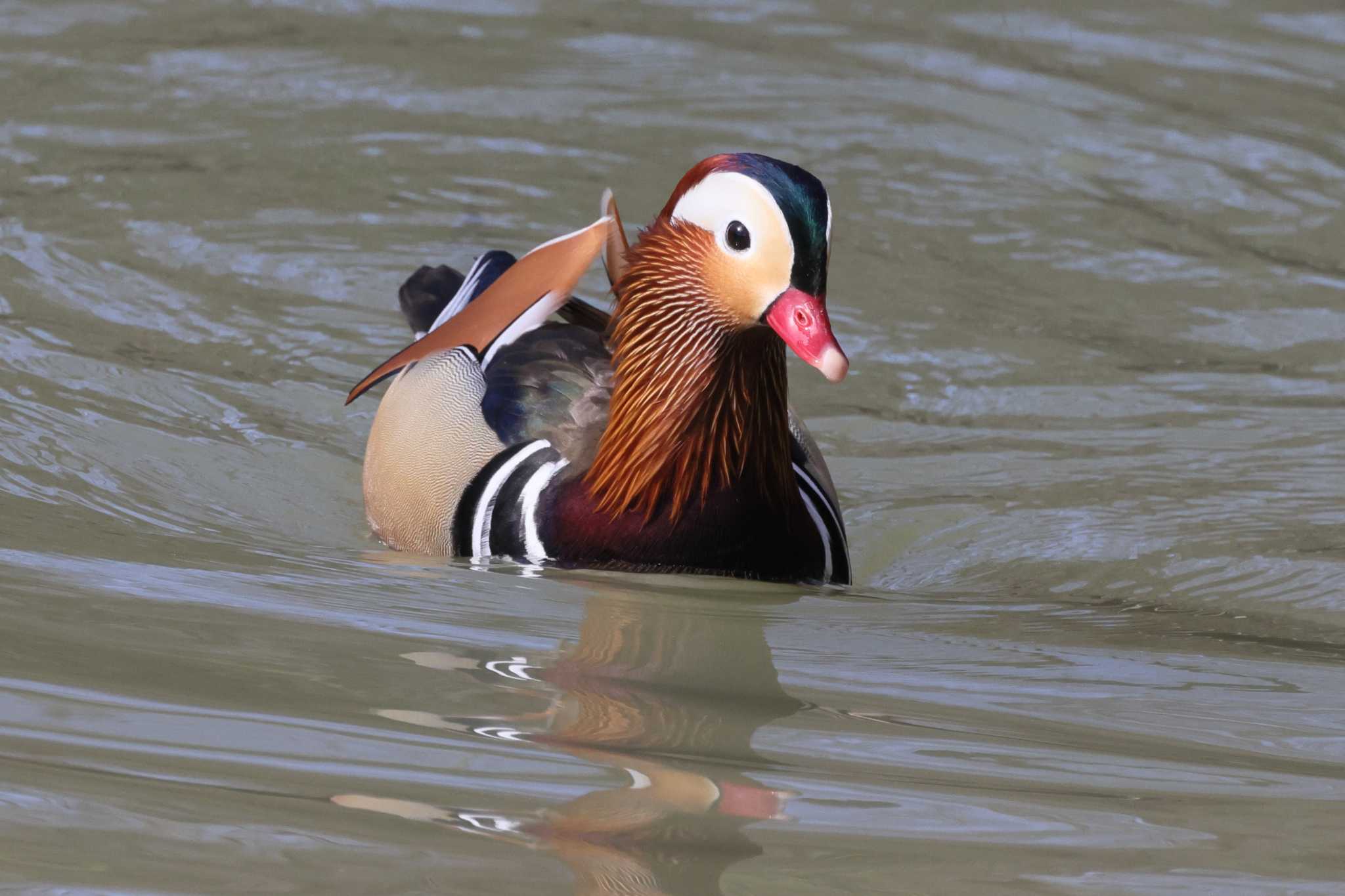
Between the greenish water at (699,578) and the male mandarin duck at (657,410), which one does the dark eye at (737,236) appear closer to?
the male mandarin duck at (657,410)

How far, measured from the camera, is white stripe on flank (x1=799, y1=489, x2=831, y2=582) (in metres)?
4.05

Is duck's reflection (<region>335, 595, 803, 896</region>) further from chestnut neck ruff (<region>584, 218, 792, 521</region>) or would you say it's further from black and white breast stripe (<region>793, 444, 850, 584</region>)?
black and white breast stripe (<region>793, 444, 850, 584</region>)

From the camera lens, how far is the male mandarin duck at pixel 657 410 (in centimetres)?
356

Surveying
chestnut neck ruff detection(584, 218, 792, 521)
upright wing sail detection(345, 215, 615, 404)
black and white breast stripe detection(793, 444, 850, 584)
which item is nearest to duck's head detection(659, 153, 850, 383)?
chestnut neck ruff detection(584, 218, 792, 521)

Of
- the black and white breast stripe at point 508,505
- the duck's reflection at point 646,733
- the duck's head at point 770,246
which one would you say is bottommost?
the duck's reflection at point 646,733

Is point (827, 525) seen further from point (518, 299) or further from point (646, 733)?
point (646, 733)

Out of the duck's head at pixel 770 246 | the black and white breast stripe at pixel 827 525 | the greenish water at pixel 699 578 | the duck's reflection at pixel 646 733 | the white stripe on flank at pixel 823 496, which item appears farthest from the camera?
the white stripe on flank at pixel 823 496

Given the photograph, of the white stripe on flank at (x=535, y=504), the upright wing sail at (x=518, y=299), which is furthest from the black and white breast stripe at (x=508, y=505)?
the upright wing sail at (x=518, y=299)

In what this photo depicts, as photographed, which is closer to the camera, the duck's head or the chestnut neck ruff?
the duck's head

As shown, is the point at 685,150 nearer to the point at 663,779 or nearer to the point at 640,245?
the point at 640,245

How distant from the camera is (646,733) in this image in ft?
8.88

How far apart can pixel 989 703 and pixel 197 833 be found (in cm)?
136

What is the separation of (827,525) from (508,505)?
0.74 m

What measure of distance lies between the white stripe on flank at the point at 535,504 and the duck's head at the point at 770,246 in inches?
23.0
